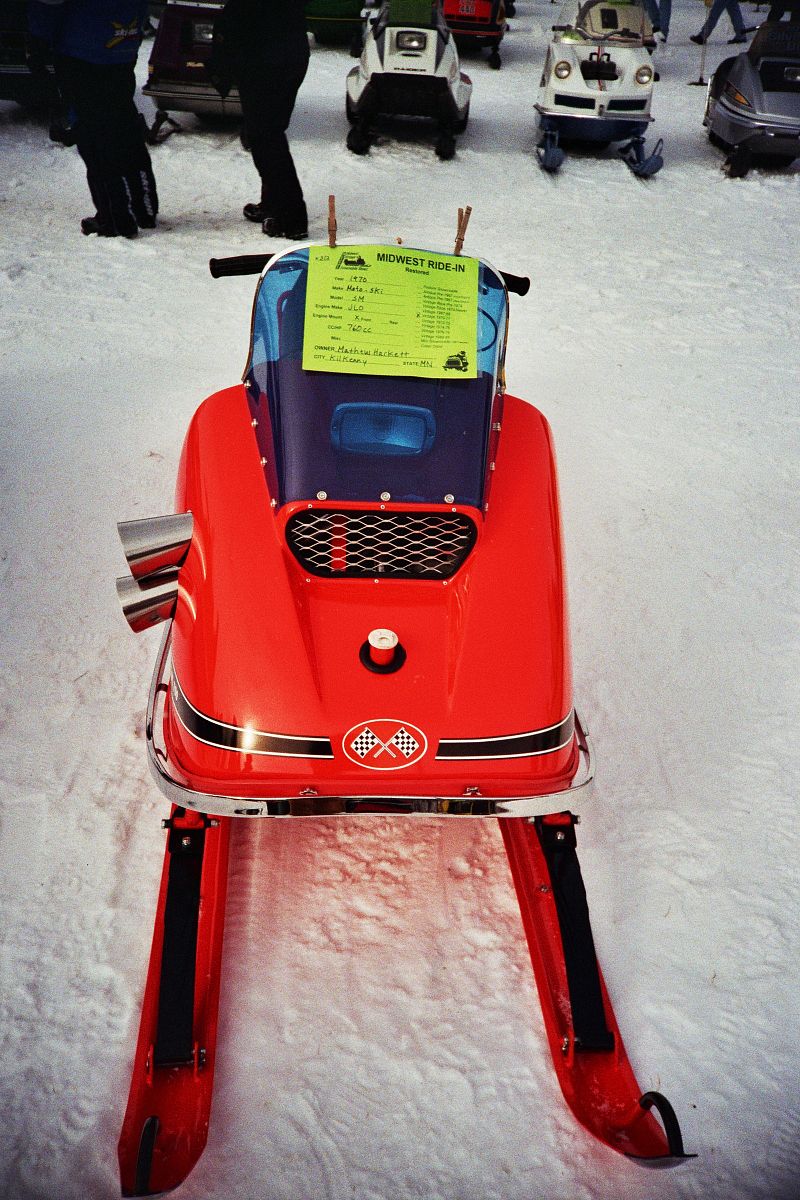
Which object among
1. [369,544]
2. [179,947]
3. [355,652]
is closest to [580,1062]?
[179,947]

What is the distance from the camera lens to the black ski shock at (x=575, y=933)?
203 cm

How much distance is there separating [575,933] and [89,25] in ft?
17.6

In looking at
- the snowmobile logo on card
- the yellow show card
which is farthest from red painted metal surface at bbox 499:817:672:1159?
the yellow show card

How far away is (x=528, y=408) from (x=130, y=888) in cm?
192

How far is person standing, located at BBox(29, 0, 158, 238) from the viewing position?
489 centimetres

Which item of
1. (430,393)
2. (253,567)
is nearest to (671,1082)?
(253,567)

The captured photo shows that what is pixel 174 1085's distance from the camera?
1.93m

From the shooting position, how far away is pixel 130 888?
239 centimetres

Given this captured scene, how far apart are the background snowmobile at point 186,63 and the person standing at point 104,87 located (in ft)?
6.66

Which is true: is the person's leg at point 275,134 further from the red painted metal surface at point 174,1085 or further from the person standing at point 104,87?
the red painted metal surface at point 174,1085

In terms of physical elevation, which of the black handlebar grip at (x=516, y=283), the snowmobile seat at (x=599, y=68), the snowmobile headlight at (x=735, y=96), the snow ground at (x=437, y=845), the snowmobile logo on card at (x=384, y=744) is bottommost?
the snow ground at (x=437, y=845)

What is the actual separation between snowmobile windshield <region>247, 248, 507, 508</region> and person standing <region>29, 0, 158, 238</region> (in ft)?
11.2

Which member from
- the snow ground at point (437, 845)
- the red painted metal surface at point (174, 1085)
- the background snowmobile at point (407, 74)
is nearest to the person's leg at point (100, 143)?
the snow ground at point (437, 845)

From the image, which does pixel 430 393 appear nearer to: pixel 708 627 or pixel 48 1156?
pixel 708 627
